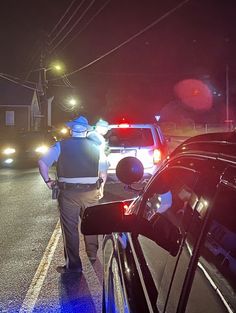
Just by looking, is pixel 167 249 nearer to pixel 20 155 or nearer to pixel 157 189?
pixel 157 189

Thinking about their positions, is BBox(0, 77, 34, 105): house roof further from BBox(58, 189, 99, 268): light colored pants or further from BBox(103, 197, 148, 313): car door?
BBox(103, 197, 148, 313): car door

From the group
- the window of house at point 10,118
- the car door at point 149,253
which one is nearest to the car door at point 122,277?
the car door at point 149,253

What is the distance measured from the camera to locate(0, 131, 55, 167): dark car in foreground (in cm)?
1850

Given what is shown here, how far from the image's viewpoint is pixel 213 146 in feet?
6.78

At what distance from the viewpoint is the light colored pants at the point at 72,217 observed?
5469 millimetres

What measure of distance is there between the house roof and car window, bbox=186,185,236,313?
145ft

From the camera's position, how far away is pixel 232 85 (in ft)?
156

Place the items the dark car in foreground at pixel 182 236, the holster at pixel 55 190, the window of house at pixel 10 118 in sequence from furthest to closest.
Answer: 1. the window of house at pixel 10 118
2. the holster at pixel 55 190
3. the dark car in foreground at pixel 182 236

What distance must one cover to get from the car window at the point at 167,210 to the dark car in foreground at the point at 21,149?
16.0 meters

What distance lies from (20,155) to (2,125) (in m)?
27.1

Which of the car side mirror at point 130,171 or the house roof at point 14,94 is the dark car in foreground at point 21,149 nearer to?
the car side mirror at point 130,171

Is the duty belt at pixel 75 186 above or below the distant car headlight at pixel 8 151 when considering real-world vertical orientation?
above

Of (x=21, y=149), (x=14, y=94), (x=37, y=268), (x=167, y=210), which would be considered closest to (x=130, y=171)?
(x=167, y=210)

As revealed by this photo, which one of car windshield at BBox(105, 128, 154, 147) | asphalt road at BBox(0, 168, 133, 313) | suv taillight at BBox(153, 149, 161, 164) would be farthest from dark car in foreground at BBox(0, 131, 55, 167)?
suv taillight at BBox(153, 149, 161, 164)
